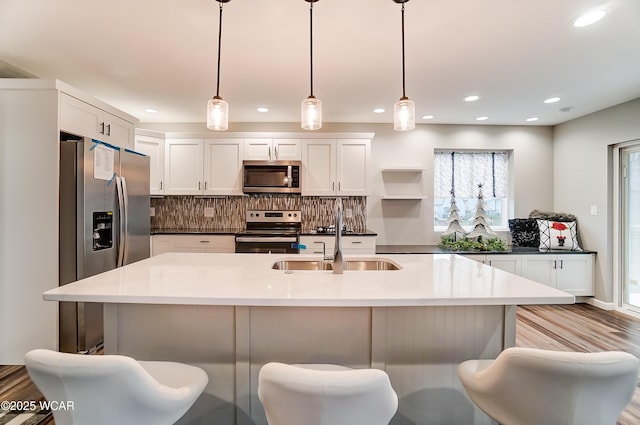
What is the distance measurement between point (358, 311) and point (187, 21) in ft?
7.00

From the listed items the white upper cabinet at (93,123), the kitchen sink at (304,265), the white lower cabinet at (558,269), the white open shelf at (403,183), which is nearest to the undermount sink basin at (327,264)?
the kitchen sink at (304,265)

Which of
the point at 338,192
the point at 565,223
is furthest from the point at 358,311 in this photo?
the point at 565,223

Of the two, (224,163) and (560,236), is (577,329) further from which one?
(224,163)

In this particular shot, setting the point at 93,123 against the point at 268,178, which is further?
the point at 268,178

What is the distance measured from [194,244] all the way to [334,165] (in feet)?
6.92

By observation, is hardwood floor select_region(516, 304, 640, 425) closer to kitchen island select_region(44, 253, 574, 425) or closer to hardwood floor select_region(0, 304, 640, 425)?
hardwood floor select_region(0, 304, 640, 425)

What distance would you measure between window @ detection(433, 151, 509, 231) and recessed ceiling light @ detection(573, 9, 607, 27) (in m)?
2.54

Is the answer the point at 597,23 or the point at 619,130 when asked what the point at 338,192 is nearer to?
the point at 597,23

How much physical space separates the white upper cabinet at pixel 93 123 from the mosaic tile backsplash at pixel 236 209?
1.25 meters

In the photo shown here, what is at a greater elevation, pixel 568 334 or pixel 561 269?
pixel 561 269

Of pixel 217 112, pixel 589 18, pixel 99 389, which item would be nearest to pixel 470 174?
pixel 589 18

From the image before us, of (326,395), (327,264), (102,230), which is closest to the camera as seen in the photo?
(326,395)

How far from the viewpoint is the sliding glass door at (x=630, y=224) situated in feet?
11.6

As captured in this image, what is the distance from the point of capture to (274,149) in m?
4.09
